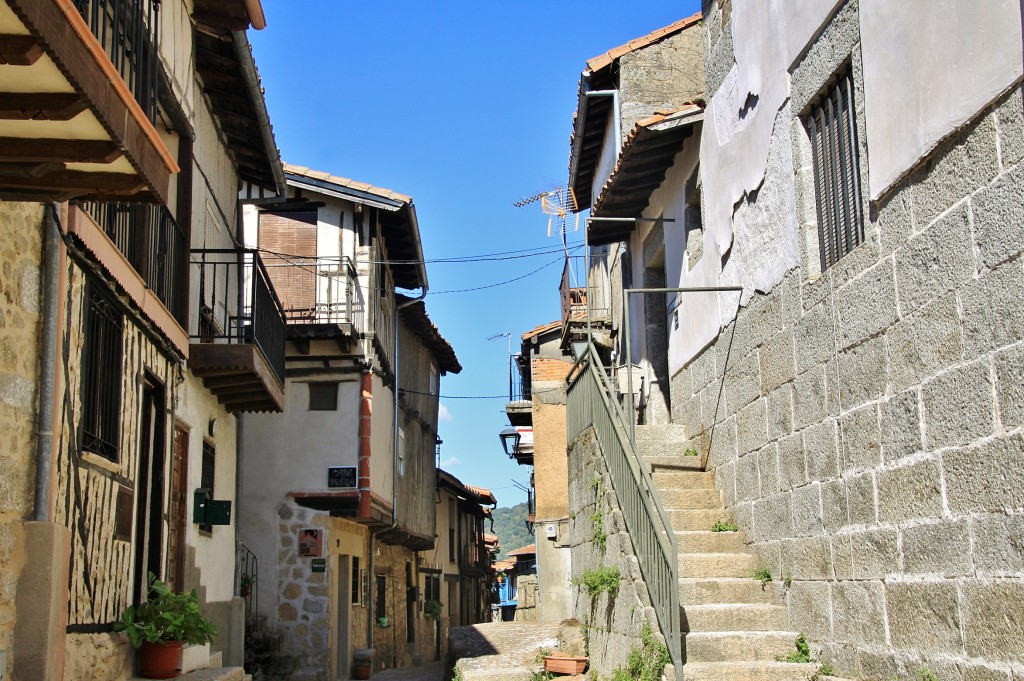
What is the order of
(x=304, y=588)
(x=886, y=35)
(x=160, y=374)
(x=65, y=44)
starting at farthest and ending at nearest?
(x=304, y=588) → (x=160, y=374) → (x=886, y=35) → (x=65, y=44)

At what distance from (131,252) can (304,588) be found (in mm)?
9854

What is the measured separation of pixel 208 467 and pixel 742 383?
226 inches

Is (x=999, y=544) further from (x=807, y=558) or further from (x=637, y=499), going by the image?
(x=637, y=499)

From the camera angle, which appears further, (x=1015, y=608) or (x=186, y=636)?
(x=186, y=636)

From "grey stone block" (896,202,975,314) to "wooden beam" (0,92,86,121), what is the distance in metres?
4.12

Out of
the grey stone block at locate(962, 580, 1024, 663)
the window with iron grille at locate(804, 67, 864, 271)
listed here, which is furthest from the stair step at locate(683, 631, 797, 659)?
the window with iron grille at locate(804, 67, 864, 271)

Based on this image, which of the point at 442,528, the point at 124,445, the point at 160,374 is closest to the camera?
the point at 124,445

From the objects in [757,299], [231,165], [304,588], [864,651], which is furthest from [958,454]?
[304,588]

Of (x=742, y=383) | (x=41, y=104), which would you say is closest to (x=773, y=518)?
(x=742, y=383)

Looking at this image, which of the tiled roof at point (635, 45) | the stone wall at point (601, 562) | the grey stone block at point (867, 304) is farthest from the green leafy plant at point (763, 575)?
the tiled roof at point (635, 45)

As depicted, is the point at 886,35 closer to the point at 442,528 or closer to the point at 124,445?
the point at 124,445

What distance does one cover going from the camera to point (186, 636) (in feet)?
29.0

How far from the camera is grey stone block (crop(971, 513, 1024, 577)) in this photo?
5.02m

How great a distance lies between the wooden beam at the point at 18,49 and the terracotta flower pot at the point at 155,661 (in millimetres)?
5640
